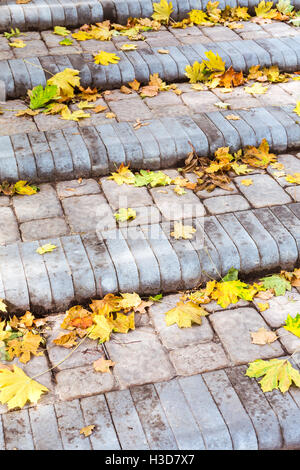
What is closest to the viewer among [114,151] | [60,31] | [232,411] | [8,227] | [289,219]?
[232,411]

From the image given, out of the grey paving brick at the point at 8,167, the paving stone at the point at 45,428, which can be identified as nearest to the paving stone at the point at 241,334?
the paving stone at the point at 45,428

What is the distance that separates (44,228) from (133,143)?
2.99ft

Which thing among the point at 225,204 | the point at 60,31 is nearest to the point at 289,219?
the point at 225,204

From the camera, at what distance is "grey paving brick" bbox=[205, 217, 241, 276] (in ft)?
→ 9.84

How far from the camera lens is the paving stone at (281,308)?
9.10 feet

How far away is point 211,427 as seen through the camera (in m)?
2.24

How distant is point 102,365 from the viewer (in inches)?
98.4

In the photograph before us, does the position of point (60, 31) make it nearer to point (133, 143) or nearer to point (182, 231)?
point (133, 143)

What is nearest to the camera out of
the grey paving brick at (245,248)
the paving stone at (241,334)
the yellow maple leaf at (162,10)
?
the paving stone at (241,334)

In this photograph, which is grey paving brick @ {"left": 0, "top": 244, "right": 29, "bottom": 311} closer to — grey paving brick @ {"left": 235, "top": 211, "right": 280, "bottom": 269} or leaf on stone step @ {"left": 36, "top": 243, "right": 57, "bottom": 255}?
leaf on stone step @ {"left": 36, "top": 243, "right": 57, "bottom": 255}

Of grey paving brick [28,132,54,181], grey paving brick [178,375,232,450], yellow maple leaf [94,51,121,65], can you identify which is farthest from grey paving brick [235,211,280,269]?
yellow maple leaf [94,51,121,65]

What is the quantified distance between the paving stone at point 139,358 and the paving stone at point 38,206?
949 millimetres

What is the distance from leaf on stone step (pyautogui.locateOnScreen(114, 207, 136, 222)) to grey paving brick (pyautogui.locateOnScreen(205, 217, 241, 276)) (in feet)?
1.44

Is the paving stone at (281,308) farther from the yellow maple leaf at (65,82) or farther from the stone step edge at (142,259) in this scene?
the yellow maple leaf at (65,82)
